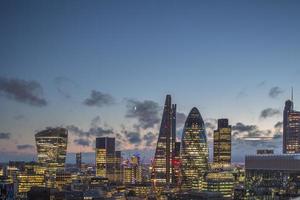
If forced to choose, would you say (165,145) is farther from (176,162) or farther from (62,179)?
(62,179)

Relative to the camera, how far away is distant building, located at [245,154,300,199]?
60844 millimetres

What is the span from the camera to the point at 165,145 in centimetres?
11725

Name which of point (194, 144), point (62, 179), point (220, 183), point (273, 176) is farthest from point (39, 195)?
point (194, 144)

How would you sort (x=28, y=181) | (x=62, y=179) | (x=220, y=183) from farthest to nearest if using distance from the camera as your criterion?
(x=62, y=179), (x=28, y=181), (x=220, y=183)

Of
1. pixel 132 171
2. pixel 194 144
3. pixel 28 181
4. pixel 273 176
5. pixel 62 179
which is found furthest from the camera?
pixel 132 171

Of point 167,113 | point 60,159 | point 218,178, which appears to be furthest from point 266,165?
point 60,159

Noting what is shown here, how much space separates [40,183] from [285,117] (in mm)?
58671

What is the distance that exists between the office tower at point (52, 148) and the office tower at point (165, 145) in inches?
905

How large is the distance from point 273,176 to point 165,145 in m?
54.6

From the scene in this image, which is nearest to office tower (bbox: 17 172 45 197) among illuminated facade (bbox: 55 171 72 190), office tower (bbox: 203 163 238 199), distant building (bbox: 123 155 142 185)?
illuminated facade (bbox: 55 171 72 190)

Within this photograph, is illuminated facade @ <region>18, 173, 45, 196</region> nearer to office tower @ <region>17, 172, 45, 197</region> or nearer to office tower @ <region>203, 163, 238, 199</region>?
office tower @ <region>17, 172, 45, 197</region>

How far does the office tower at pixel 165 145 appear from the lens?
11252 cm

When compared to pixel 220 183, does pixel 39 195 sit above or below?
below

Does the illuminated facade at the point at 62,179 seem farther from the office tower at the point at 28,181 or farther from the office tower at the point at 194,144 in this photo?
the office tower at the point at 194,144
